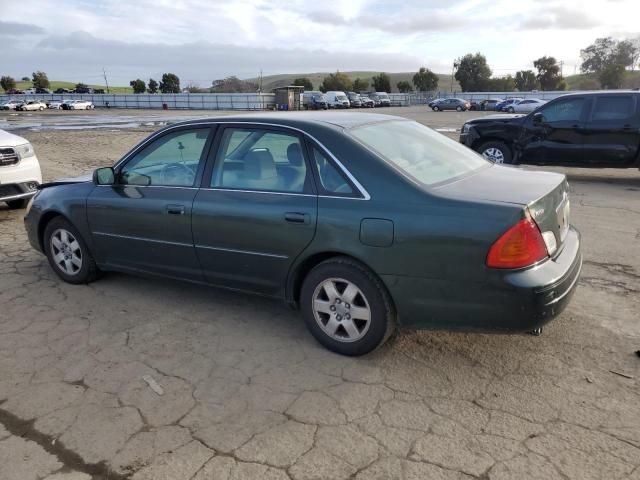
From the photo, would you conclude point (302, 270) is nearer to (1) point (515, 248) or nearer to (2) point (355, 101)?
(1) point (515, 248)

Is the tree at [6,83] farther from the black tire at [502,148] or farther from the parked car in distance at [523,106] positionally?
the black tire at [502,148]

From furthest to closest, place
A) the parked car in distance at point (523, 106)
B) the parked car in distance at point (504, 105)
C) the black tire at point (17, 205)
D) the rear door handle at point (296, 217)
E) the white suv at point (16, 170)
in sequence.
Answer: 1. the parked car in distance at point (504, 105)
2. the parked car in distance at point (523, 106)
3. the black tire at point (17, 205)
4. the white suv at point (16, 170)
5. the rear door handle at point (296, 217)

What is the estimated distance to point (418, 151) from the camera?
3771 mm

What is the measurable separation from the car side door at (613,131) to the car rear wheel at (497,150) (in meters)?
1.40

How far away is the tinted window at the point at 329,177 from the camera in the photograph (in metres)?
3.34

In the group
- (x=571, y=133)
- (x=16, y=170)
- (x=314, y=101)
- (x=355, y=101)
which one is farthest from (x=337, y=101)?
(x=16, y=170)

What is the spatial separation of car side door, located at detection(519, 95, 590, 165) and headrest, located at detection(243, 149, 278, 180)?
772 centimetres

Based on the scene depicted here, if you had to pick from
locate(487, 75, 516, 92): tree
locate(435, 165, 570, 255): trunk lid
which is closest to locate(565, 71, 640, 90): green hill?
locate(487, 75, 516, 92): tree

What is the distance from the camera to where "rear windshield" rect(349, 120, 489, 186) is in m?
3.44

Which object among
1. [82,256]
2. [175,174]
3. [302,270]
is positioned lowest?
[82,256]

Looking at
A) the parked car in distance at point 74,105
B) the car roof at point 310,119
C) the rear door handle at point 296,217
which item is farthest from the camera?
the parked car in distance at point 74,105

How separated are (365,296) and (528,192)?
119 centimetres

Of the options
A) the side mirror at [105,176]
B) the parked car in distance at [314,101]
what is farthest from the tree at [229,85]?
the side mirror at [105,176]

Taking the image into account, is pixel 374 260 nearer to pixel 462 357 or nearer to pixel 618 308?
pixel 462 357
